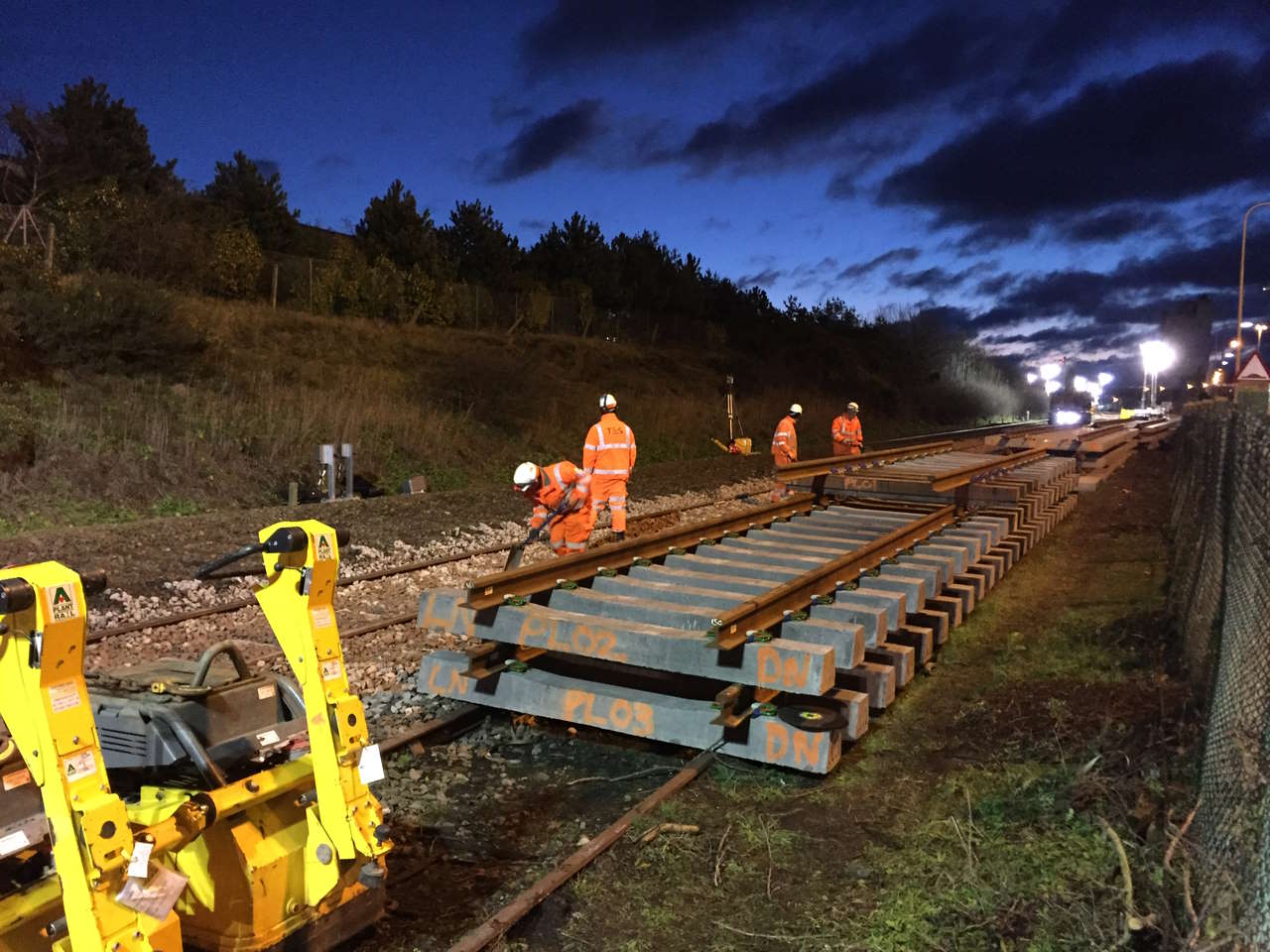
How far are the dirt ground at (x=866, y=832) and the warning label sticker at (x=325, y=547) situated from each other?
170 cm

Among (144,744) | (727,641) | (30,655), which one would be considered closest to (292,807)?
(144,744)

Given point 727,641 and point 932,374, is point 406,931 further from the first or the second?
point 932,374

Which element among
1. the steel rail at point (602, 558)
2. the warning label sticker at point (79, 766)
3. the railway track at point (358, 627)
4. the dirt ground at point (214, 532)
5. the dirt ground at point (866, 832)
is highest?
the warning label sticker at point (79, 766)

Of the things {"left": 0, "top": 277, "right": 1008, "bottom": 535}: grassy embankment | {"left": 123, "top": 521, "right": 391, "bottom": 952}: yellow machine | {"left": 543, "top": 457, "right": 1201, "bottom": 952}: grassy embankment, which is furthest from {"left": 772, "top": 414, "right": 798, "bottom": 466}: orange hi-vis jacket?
{"left": 123, "top": 521, "right": 391, "bottom": 952}: yellow machine

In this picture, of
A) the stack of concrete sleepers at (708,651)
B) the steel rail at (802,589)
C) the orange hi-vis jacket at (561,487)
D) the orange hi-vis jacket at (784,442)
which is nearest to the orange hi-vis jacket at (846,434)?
the orange hi-vis jacket at (784,442)

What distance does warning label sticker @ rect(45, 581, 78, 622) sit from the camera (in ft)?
7.64

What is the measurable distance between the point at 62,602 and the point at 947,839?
12.9 feet

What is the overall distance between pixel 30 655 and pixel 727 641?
352cm

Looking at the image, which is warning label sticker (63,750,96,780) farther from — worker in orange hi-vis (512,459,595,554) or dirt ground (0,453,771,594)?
dirt ground (0,453,771,594)

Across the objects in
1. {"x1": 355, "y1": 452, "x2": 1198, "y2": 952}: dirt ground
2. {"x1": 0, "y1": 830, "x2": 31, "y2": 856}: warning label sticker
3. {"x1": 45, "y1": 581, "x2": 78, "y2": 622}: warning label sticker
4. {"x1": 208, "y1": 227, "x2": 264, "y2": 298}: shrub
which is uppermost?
{"x1": 208, "y1": 227, "x2": 264, "y2": 298}: shrub

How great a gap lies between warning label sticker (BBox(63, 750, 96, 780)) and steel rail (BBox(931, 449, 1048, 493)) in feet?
29.6

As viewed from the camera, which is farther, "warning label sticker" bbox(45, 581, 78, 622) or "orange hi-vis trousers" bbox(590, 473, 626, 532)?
Answer: "orange hi-vis trousers" bbox(590, 473, 626, 532)

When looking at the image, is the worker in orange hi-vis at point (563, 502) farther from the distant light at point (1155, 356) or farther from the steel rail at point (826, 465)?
the distant light at point (1155, 356)

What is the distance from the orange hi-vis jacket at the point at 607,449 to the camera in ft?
A: 34.4
